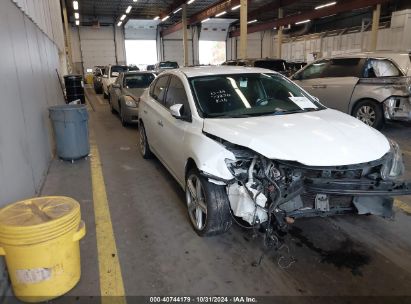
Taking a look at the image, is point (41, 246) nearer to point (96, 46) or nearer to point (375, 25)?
point (375, 25)

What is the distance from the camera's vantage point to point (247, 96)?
12.2 ft

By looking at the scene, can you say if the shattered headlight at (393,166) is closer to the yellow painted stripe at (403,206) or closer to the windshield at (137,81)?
the yellow painted stripe at (403,206)

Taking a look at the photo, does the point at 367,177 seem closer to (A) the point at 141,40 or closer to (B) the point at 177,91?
(B) the point at 177,91

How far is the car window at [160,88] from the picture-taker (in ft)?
15.2

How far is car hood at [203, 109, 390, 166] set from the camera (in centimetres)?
259

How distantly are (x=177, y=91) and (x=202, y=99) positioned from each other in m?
0.59

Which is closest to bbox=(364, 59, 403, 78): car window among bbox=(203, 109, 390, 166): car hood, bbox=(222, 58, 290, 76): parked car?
bbox=(203, 109, 390, 166): car hood

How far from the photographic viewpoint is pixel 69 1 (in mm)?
23609

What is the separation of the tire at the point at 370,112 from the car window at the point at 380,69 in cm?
61

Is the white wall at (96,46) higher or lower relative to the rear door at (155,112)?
higher

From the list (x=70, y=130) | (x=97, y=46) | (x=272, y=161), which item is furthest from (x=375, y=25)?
(x=97, y=46)

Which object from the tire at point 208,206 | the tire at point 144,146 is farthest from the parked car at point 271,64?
the tire at point 208,206

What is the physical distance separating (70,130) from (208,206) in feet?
11.9

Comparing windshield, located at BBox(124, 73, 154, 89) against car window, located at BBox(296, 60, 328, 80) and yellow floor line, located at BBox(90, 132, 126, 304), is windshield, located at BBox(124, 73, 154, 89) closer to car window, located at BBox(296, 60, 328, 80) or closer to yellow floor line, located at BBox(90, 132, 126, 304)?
car window, located at BBox(296, 60, 328, 80)
